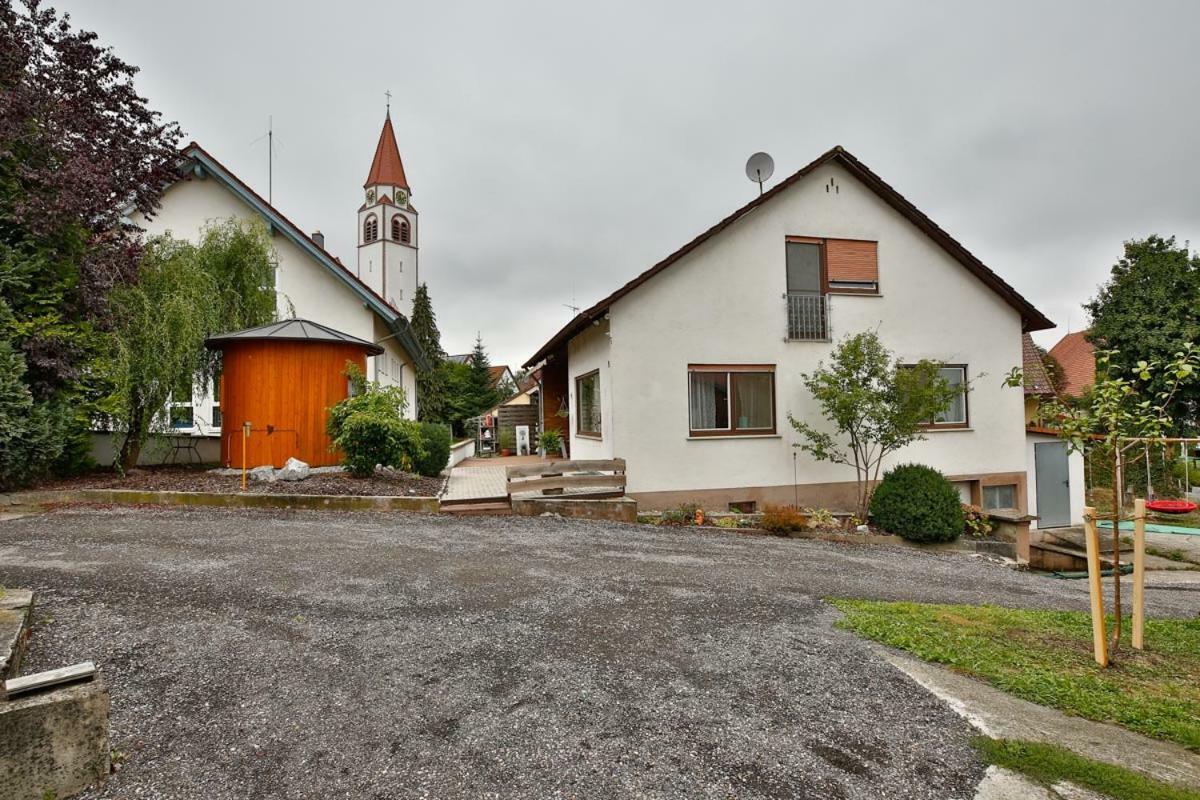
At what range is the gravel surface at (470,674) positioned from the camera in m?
2.67

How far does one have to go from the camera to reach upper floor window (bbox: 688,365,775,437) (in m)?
11.3

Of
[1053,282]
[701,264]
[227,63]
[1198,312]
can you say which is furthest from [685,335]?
[1053,282]

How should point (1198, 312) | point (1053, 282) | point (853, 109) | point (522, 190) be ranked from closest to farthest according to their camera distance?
1. point (853, 109)
2. point (522, 190)
3. point (1198, 312)
4. point (1053, 282)

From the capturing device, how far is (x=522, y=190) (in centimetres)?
1833

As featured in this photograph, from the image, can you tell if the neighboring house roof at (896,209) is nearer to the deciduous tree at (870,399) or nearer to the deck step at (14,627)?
the deciduous tree at (870,399)

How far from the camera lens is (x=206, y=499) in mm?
8953

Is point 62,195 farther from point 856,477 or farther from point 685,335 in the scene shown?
point 856,477

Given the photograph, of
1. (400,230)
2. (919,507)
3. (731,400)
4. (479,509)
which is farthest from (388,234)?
(919,507)

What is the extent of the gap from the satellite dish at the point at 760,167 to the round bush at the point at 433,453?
371 inches

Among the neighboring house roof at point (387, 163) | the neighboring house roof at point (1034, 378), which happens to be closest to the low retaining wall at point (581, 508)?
the neighboring house roof at point (1034, 378)

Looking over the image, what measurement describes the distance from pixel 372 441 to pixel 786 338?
8188mm

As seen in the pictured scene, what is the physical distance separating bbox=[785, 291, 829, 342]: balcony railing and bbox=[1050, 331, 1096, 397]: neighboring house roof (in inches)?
980

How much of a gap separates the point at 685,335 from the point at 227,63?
37.8 ft

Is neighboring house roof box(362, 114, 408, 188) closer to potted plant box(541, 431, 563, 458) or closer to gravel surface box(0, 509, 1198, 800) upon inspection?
potted plant box(541, 431, 563, 458)
